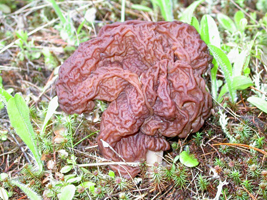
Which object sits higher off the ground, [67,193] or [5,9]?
[5,9]

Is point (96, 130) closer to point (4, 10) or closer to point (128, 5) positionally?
point (128, 5)

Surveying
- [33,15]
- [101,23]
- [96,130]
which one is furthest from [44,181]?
[33,15]

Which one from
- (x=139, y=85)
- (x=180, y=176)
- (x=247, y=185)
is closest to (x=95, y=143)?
(x=139, y=85)

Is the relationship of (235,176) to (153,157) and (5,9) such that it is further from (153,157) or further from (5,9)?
(5,9)

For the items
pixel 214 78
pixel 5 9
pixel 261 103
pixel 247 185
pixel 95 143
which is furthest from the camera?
pixel 5 9

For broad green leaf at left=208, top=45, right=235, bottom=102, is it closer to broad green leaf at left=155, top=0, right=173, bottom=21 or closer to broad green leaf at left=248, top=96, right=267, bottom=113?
broad green leaf at left=248, top=96, right=267, bottom=113

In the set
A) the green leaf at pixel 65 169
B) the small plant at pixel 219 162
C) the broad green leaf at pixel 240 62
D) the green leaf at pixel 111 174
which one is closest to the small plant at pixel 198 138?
the small plant at pixel 219 162
